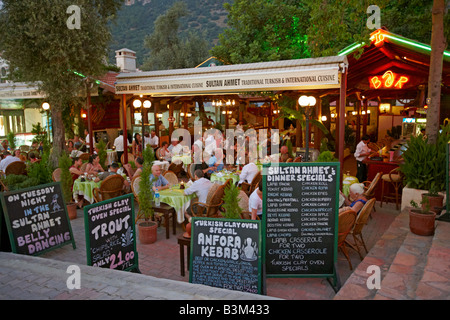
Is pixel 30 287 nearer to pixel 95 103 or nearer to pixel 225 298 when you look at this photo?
pixel 225 298

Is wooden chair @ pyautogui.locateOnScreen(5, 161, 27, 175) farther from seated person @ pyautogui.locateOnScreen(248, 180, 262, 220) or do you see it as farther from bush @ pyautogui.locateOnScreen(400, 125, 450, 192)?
bush @ pyautogui.locateOnScreen(400, 125, 450, 192)

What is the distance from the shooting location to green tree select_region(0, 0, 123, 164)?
28.6 ft

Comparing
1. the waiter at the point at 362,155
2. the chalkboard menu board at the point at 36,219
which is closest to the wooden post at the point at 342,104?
the waiter at the point at 362,155

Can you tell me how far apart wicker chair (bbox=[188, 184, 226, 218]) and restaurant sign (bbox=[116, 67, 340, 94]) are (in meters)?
3.06

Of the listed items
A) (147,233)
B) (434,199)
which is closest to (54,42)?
(147,233)

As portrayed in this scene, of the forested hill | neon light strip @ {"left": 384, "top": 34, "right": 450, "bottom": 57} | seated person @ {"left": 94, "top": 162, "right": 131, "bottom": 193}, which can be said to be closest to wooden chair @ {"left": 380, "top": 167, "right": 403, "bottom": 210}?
neon light strip @ {"left": 384, "top": 34, "right": 450, "bottom": 57}

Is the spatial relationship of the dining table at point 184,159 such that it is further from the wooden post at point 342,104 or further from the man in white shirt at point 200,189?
the wooden post at point 342,104

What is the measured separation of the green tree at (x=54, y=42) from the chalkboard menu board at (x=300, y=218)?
23.5 feet

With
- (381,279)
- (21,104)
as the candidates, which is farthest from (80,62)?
(21,104)

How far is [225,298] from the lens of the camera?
3758mm

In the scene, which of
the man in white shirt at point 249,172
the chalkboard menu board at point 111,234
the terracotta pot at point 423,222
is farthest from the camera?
the man in white shirt at point 249,172

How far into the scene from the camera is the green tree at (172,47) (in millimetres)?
34125

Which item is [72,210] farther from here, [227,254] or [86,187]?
[227,254]
